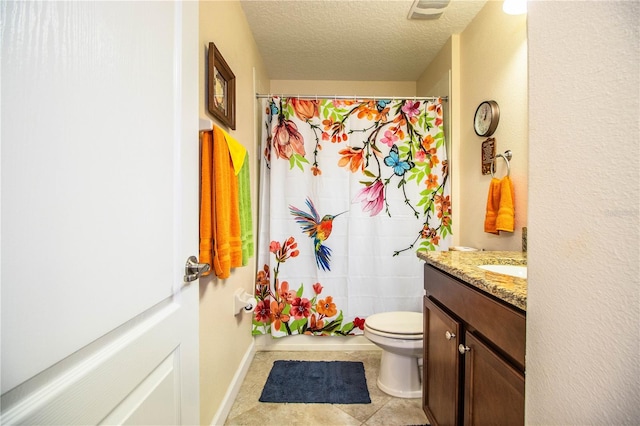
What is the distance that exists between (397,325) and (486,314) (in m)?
0.95

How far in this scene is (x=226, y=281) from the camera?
1542 millimetres

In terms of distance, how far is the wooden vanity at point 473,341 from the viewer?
2.45 feet

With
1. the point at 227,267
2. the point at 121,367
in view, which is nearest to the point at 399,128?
the point at 227,267

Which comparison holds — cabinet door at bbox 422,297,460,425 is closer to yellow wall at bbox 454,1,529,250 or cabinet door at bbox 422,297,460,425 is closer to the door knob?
yellow wall at bbox 454,1,529,250

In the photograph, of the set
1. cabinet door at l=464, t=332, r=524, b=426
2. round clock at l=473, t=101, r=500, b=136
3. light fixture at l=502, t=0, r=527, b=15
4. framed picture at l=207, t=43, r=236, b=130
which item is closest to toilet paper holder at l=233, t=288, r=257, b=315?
framed picture at l=207, t=43, r=236, b=130

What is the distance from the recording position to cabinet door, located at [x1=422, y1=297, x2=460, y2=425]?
106 centimetres

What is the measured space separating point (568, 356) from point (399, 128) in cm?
201

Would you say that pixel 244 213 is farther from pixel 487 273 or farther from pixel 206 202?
pixel 487 273

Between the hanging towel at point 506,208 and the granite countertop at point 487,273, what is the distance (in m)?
0.15

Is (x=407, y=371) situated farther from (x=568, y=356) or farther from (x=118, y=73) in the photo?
(x=118, y=73)

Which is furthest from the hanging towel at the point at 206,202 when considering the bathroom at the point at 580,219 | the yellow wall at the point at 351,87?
the yellow wall at the point at 351,87

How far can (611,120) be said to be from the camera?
0.35 metres

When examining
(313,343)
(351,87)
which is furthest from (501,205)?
(351,87)

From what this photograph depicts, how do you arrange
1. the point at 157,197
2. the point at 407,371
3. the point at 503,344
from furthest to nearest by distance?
1. the point at 407,371
2. the point at 503,344
3. the point at 157,197
